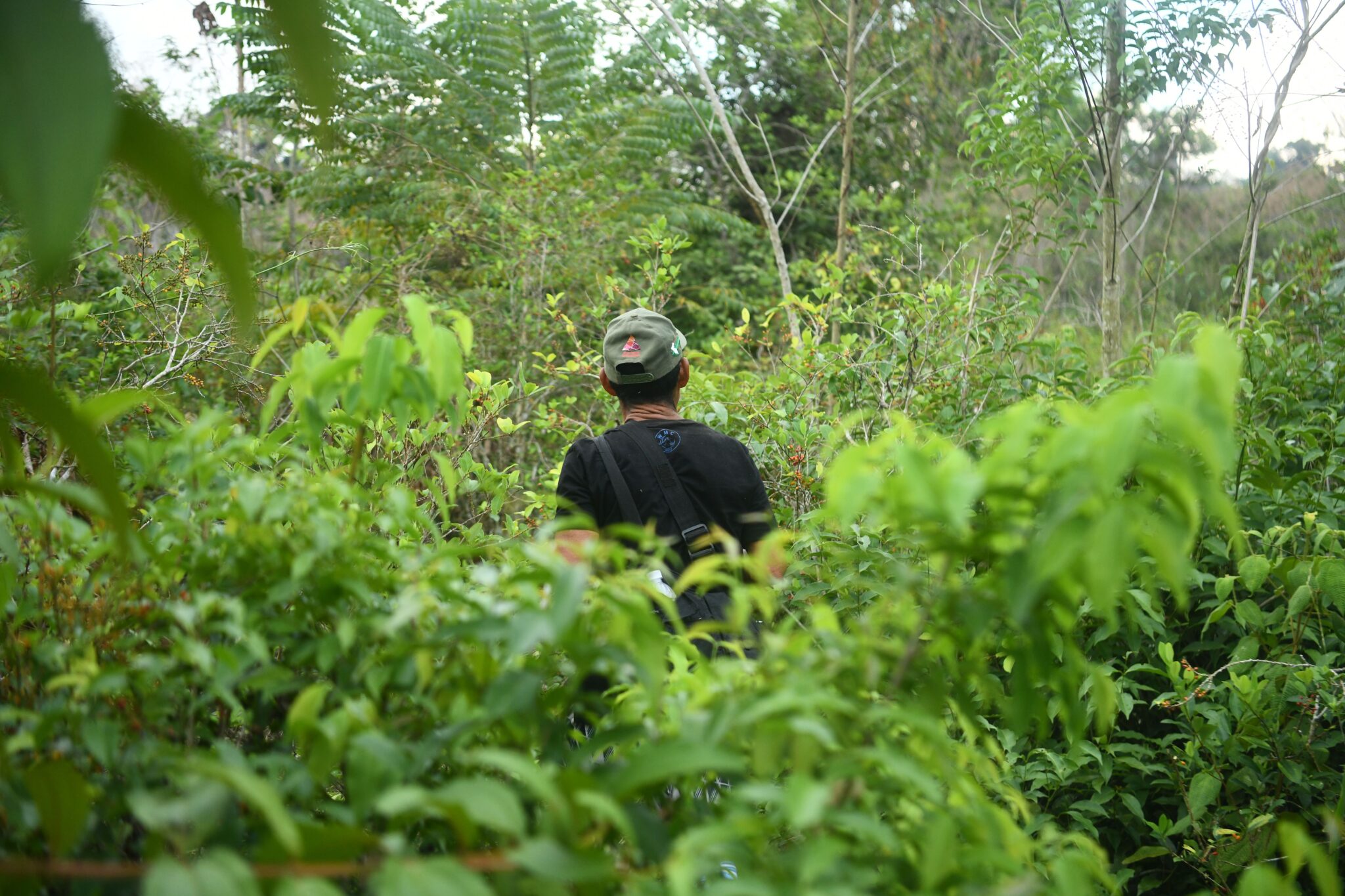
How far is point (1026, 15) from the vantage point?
548 cm

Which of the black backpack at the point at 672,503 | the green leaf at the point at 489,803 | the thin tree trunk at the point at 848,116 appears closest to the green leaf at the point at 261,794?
the green leaf at the point at 489,803

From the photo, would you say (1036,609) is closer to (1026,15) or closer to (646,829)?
(646,829)

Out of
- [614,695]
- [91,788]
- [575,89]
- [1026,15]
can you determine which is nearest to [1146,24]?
[1026,15]

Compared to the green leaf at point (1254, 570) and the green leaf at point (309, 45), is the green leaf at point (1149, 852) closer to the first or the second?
the green leaf at point (1254, 570)

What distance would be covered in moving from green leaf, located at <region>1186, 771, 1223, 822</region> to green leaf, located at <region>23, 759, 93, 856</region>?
272 cm

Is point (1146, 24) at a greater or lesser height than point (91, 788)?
greater

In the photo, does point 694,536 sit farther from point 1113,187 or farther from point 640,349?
point 1113,187

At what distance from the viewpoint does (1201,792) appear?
274cm

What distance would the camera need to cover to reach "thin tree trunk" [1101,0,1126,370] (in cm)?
536

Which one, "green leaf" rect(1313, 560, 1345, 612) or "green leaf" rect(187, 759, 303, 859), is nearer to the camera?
"green leaf" rect(187, 759, 303, 859)

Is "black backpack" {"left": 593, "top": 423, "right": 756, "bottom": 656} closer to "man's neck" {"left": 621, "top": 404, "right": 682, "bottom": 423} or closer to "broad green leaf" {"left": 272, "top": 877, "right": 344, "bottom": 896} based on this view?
"man's neck" {"left": 621, "top": 404, "right": 682, "bottom": 423}

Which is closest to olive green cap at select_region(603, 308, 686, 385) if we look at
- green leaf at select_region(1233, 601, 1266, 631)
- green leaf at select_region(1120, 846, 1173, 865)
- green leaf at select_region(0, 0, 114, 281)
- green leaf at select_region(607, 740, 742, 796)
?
green leaf at select_region(1233, 601, 1266, 631)

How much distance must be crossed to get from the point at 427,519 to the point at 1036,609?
94 cm

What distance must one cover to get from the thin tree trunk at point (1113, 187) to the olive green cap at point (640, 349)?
10.6 ft
